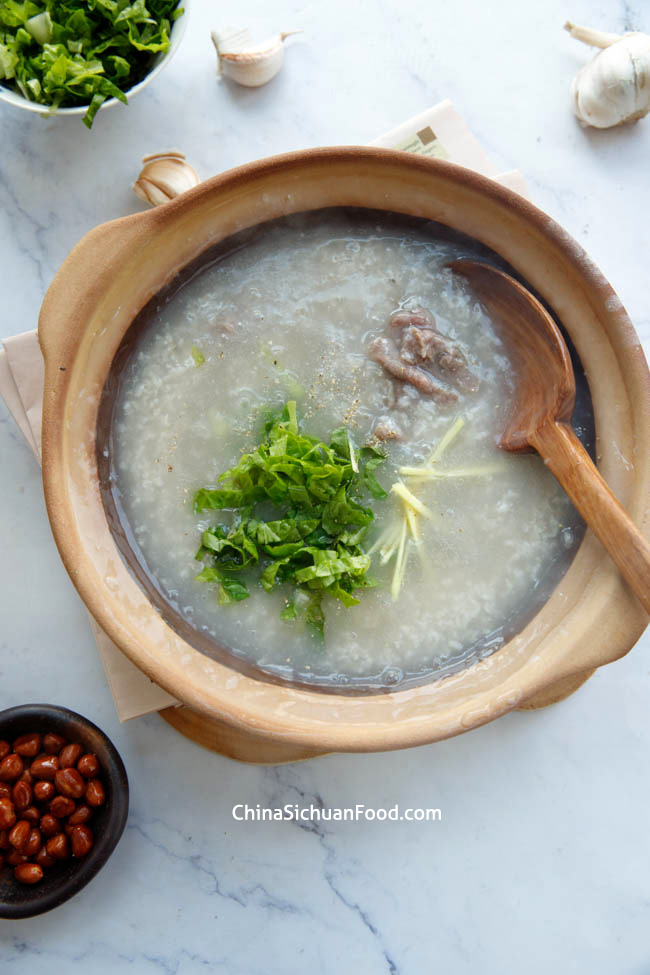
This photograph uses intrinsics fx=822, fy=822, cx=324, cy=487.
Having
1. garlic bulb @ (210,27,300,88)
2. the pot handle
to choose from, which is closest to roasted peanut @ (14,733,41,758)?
the pot handle

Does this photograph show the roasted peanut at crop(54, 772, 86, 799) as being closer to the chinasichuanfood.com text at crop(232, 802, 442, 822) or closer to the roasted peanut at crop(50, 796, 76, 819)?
the roasted peanut at crop(50, 796, 76, 819)

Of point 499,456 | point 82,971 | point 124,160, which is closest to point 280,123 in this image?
point 124,160

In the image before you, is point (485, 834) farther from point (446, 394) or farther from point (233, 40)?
point (233, 40)

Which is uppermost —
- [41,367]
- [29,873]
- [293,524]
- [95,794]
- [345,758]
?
[293,524]

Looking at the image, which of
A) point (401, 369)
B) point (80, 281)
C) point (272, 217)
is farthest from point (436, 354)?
point (80, 281)

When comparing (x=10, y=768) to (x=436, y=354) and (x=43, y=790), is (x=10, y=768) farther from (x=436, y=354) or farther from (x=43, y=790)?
(x=436, y=354)
